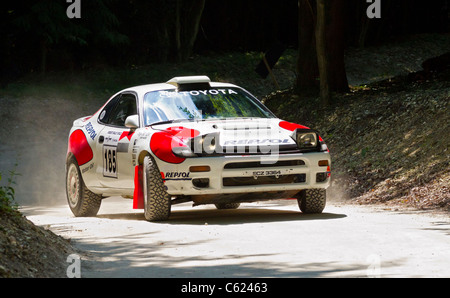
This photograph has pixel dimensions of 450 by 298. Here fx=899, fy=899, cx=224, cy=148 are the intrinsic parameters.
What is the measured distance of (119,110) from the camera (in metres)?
11.9

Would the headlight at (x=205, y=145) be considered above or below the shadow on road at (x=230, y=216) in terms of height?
above

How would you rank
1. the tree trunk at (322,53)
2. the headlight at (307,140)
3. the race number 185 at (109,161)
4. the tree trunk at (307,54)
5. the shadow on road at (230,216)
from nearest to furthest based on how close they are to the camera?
the headlight at (307,140), the shadow on road at (230,216), the race number 185 at (109,161), the tree trunk at (322,53), the tree trunk at (307,54)

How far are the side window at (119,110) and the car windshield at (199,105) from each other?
490 mm

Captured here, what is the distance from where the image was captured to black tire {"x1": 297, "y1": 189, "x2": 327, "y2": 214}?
10.8 metres

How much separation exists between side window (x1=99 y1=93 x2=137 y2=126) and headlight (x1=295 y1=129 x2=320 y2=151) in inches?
93.8

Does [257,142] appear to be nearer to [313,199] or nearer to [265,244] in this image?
[313,199]

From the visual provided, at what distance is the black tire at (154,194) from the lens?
398 inches

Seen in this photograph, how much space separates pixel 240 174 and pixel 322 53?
10.1m

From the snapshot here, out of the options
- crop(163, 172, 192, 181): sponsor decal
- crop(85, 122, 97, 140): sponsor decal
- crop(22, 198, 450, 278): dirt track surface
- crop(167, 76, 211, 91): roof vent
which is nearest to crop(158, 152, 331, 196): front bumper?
crop(163, 172, 192, 181): sponsor decal

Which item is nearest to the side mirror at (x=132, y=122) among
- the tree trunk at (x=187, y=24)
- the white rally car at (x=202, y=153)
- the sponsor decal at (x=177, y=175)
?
the white rally car at (x=202, y=153)

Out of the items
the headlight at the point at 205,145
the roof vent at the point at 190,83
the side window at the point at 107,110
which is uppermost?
the roof vent at the point at 190,83

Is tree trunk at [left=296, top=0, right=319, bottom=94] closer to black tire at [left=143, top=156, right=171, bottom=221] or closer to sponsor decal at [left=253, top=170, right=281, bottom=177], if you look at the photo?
sponsor decal at [left=253, top=170, right=281, bottom=177]

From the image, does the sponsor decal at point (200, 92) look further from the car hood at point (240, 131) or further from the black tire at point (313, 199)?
the black tire at point (313, 199)
